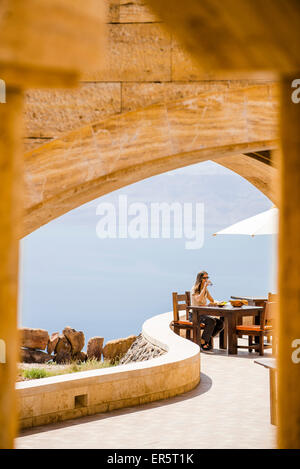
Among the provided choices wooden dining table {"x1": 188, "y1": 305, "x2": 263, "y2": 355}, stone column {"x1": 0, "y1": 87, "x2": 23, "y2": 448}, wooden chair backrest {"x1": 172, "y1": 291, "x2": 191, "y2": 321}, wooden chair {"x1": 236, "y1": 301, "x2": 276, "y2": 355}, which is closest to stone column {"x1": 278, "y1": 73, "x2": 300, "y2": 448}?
stone column {"x1": 0, "y1": 87, "x2": 23, "y2": 448}

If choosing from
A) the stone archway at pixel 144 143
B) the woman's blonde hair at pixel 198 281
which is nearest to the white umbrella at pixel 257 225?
the woman's blonde hair at pixel 198 281

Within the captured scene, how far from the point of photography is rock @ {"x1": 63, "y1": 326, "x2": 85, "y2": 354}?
1074 cm

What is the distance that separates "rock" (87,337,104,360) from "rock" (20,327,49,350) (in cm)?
106

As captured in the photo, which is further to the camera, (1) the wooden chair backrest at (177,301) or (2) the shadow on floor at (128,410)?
(1) the wooden chair backrest at (177,301)

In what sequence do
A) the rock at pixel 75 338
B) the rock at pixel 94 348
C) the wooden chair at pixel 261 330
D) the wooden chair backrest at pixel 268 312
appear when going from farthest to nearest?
the rock at pixel 75 338
the rock at pixel 94 348
the wooden chair at pixel 261 330
the wooden chair backrest at pixel 268 312

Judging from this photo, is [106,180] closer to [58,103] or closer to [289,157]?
[58,103]

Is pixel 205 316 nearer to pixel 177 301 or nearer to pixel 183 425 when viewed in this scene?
pixel 177 301

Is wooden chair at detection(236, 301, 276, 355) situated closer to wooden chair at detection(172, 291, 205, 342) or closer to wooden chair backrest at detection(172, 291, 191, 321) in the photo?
wooden chair at detection(172, 291, 205, 342)

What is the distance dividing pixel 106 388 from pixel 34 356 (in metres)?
5.55

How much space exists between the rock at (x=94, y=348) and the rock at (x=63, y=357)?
1.44ft

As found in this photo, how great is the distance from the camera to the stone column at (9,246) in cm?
126

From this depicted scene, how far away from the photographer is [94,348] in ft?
33.4

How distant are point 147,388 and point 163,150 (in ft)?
10.5

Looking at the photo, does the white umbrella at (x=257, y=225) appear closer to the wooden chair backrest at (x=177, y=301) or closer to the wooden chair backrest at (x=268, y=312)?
the wooden chair backrest at (x=177, y=301)
